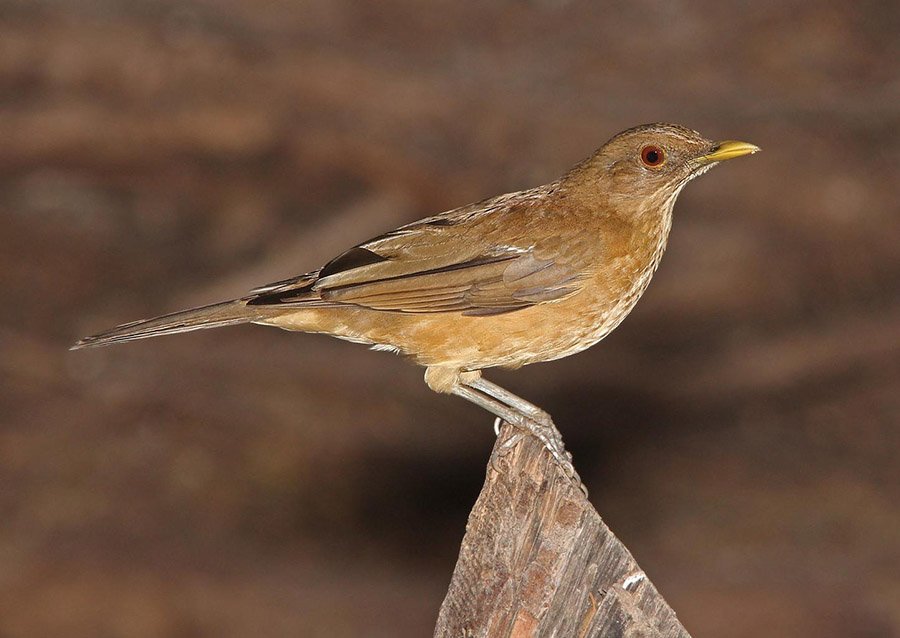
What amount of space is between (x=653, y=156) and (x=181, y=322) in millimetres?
2259

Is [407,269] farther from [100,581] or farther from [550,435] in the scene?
[100,581]

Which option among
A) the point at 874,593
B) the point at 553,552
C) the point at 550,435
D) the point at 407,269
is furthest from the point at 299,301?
the point at 874,593

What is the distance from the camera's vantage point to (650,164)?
5578 mm

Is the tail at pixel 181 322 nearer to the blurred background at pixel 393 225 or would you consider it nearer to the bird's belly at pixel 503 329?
the bird's belly at pixel 503 329

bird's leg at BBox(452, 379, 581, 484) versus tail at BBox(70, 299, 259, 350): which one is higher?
tail at BBox(70, 299, 259, 350)

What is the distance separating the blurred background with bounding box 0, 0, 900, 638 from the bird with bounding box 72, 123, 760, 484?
13.2 ft

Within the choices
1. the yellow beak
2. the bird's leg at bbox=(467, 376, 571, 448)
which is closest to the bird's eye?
the yellow beak

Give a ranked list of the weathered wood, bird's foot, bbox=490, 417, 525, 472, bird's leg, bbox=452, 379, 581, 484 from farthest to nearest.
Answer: bird's leg, bbox=452, 379, 581, 484, bird's foot, bbox=490, 417, 525, 472, the weathered wood

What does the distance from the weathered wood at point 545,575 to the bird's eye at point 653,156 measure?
1840mm

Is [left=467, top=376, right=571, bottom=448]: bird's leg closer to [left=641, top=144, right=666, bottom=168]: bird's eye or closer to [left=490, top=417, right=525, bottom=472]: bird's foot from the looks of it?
[left=490, top=417, right=525, bottom=472]: bird's foot

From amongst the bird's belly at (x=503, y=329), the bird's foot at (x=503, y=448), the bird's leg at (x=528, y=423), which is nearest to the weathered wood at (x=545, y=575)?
the bird's foot at (x=503, y=448)

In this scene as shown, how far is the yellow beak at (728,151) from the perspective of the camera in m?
5.38

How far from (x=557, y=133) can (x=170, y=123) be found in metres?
3.49

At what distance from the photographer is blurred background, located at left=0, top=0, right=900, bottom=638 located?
965 centimetres
